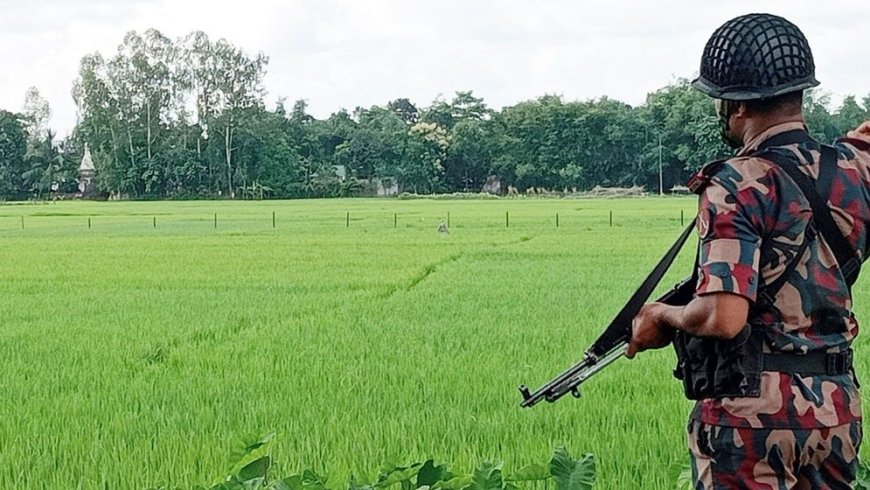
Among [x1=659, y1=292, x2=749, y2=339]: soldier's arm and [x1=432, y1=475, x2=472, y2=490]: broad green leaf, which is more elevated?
[x1=659, y1=292, x2=749, y2=339]: soldier's arm

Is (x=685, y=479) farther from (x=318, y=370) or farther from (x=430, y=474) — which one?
(x=318, y=370)

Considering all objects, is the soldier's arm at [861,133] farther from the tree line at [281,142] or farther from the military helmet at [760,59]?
the tree line at [281,142]

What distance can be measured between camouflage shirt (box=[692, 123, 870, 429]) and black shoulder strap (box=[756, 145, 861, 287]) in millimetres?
14

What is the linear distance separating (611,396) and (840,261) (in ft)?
13.1

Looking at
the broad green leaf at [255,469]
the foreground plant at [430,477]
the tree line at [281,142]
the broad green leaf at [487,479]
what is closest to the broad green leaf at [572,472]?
the foreground plant at [430,477]

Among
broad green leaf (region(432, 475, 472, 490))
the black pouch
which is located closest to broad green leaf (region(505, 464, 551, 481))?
broad green leaf (region(432, 475, 472, 490))

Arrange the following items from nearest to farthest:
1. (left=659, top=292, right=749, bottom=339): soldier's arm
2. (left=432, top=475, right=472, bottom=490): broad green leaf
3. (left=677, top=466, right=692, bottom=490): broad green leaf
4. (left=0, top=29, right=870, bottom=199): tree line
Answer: (left=659, top=292, right=749, bottom=339): soldier's arm → (left=432, top=475, right=472, bottom=490): broad green leaf → (left=677, top=466, right=692, bottom=490): broad green leaf → (left=0, top=29, right=870, bottom=199): tree line

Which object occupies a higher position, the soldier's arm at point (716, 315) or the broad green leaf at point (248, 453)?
the soldier's arm at point (716, 315)

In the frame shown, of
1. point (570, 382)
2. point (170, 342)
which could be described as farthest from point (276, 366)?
point (570, 382)

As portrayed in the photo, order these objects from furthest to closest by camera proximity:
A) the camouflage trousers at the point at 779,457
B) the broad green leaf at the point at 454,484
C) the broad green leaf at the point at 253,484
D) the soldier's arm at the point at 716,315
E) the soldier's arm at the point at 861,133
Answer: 1. the broad green leaf at the point at 454,484
2. the broad green leaf at the point at 253,484
3. the soldier's arm at the point at 861,133
4. the camouflage trousers at the point at 779,457
5. the soldier's arm at the point at 716,315

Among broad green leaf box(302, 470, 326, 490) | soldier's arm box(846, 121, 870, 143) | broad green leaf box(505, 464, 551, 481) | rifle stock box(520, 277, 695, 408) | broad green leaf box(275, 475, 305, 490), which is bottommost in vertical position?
broad green leaf box(302, 470, 326, 490)

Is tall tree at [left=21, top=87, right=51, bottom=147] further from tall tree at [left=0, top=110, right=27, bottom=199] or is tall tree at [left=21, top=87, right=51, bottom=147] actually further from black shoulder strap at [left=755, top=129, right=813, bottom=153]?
black shoulder strap at [left=755, top=129, right=813, bottom=153]

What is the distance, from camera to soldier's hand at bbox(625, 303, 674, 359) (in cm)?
220

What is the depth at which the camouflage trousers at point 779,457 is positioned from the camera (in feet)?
7.04
